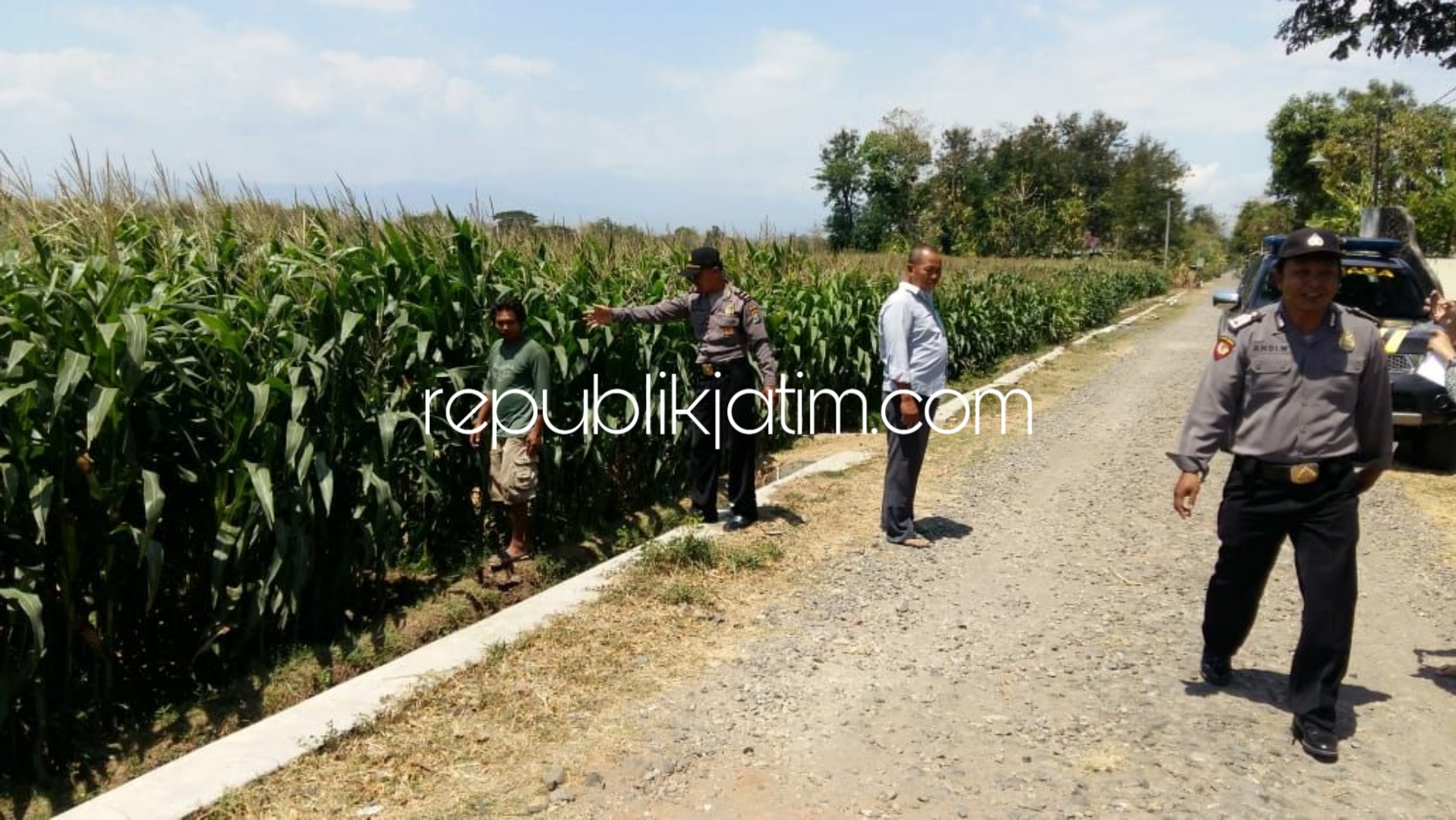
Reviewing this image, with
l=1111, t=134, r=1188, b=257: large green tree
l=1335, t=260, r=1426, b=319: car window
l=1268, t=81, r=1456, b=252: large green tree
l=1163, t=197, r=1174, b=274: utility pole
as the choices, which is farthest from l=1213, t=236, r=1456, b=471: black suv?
l=1111, t=134, r=1188, b=257: large green tree

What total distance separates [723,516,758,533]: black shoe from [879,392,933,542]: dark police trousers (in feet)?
2.87

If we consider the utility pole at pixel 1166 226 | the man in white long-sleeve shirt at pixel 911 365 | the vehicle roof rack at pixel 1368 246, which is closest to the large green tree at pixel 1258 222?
the utility pole at pixel 1166 226

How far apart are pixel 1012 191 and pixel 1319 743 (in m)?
52.0

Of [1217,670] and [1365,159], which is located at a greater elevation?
[1365,159]

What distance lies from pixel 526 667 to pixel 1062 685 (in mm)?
2259

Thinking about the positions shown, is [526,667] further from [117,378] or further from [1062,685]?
[1062,685]

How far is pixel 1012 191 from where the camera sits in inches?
2052

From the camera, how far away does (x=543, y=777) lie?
3.37 metres

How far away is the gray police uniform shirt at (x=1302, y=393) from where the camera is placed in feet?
11.5

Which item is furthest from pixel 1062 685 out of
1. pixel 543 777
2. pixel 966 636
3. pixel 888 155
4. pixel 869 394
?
pixel 888 155

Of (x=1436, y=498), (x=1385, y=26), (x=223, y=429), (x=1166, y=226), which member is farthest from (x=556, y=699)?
(x=1166, y=226)

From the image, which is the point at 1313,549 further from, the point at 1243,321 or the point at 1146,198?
the point at 1146,198

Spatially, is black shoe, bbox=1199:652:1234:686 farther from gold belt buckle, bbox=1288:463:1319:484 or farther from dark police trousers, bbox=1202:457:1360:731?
gold belt buckle, bbox=1288:463:1319:484

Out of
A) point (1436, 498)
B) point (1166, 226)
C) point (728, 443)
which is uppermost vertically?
point (1166, 226)
